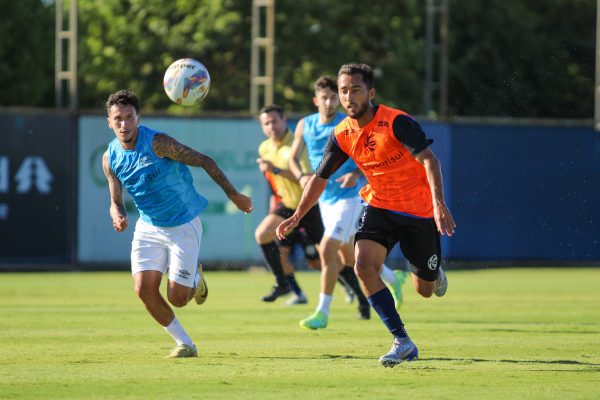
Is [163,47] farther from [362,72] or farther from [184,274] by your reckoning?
[362,72]

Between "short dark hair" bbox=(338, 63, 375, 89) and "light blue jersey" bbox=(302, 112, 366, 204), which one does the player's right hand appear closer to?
"short dark hair" bbox=(338, 63, 375, 89)

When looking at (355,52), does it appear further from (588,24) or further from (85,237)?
(85,237)

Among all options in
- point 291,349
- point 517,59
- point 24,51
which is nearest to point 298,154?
point 291,349

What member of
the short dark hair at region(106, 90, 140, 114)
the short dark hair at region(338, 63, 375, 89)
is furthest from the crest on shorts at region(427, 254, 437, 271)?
the short dark hair at region(106, 90, 140, 114)

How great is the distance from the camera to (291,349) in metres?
11.8

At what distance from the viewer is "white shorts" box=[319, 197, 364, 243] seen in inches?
571

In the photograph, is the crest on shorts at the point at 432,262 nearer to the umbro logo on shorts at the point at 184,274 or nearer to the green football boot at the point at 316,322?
the umbro logo on shorts at the point at 184,274

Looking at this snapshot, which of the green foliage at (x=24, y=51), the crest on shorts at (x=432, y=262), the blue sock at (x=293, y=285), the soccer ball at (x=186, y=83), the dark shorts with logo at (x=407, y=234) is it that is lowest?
the blue sock at (x=293, y=285)

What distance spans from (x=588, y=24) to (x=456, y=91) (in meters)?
7.14

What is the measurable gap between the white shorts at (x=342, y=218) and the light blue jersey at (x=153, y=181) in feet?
11.6

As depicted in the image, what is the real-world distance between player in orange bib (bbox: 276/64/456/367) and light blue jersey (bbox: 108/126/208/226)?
93cm

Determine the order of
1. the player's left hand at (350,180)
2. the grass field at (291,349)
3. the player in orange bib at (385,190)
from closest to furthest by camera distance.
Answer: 1. the grass field at (291,349)
2. the player in orange bib at (385,190)
3. the player's left hand at (350,180)

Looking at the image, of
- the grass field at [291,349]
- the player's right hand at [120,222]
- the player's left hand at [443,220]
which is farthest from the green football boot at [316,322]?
the player's left hand at [443,220]

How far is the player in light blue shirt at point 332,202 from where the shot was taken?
14.3m
